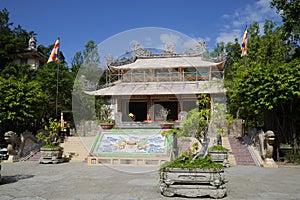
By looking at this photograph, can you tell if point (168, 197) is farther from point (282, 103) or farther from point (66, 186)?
point (282, 103)

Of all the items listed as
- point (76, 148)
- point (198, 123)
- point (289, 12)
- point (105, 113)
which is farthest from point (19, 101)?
point (289, 12)

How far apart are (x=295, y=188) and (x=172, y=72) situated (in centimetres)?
1469

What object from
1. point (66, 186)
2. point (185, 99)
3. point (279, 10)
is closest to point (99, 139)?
point (66, 186)

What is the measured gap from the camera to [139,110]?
20750mm

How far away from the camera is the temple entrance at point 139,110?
2070cm

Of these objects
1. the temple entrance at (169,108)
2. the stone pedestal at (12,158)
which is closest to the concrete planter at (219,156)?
the stone pedestal at (12,158)

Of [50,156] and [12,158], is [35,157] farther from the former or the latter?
[50,156]

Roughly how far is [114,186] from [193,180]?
2.17 metres

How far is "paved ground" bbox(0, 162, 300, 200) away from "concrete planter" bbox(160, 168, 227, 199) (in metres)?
0.20

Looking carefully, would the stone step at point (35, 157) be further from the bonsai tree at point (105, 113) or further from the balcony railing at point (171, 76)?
the balcony railing at point (171, 76)

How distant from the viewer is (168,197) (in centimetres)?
555

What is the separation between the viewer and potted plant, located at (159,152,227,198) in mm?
5496

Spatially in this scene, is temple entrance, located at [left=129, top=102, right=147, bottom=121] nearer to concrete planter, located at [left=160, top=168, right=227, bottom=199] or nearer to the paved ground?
the paved ground

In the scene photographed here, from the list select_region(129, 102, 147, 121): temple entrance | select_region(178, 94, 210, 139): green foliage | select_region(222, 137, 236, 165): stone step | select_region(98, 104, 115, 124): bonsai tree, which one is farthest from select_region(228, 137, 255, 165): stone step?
select_region(98, 104, 115, 124): bonsai tree
